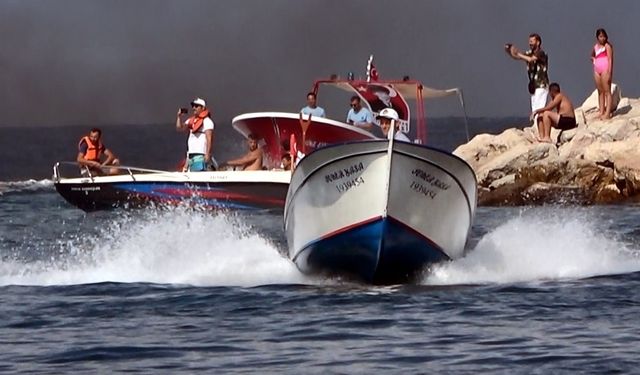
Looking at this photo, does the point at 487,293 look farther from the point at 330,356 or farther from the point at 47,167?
the point at 47,167

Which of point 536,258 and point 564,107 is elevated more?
point 564,107

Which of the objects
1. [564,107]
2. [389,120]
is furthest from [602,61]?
[389,120]

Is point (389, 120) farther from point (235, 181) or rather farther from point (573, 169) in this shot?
point (573, 169)

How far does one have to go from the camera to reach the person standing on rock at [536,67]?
24922mm

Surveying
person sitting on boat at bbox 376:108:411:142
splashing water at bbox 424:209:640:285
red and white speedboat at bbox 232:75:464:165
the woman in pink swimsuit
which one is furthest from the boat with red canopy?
person sitting on boat at bbox 376:108:411:142

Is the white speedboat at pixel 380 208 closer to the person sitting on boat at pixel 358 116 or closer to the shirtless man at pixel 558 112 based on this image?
the shirtless man at pixel 558 112

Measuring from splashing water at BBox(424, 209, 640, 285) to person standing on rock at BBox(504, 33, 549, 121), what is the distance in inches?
248

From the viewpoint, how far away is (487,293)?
14992 millimetres

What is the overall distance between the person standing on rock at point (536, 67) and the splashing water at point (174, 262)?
22.9ft

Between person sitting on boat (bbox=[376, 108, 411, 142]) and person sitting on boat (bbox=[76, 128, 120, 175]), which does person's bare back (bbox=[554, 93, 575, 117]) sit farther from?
person sitting on boat (bbox=[376, 108, 411, 142])

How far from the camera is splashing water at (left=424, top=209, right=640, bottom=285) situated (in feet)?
52.3

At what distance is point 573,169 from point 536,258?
32.2 ft

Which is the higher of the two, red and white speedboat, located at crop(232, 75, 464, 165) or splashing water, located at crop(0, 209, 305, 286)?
red and white speedboat, located at crop(232, 75, 464, 165)

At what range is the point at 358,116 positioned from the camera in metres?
27.0
